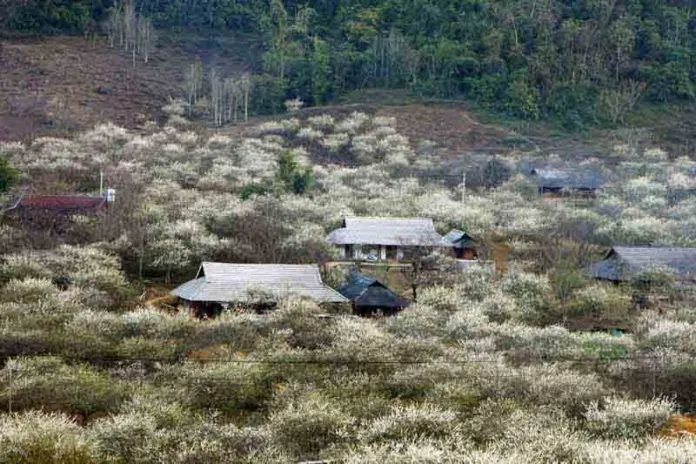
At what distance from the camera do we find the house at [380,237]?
119 ft

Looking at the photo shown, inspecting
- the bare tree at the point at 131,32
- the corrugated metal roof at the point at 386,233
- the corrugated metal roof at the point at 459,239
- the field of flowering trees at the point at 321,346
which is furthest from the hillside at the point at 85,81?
the corrugated metal roof at the point at 459,239

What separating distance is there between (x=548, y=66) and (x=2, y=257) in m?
54.2

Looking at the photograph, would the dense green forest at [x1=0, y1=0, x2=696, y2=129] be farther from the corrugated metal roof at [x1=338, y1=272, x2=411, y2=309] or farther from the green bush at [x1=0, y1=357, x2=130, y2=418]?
the green bush at [x1=0, y1=357, x2=130, y2=418]

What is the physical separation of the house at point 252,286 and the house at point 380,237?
8.18 meters

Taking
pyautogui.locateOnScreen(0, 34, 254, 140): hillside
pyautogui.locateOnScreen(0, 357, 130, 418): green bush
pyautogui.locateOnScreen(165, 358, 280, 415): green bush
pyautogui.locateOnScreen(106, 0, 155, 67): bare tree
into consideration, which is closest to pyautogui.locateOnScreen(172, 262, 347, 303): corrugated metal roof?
pyautogui.locateOnScreen(165, 358, 280, 415): green bush

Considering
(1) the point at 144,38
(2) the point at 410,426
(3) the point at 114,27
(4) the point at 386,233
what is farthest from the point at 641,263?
(3) the point at 114,27

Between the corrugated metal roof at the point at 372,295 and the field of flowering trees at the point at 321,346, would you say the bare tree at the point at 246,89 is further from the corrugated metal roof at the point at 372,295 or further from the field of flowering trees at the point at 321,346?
the corrugated metal roof at the point at 372,295

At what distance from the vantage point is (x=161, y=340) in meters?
21.3

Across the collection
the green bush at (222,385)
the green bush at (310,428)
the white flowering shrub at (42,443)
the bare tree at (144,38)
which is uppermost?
the bare tree at (144,38)

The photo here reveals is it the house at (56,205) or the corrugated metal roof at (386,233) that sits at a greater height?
the house at (56,205)

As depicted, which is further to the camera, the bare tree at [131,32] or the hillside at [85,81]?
the bare tree at [131,32]

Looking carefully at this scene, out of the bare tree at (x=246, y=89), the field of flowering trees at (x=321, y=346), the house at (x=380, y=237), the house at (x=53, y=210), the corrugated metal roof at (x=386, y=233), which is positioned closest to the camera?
the field of flowering trees at (x=321, y=346)

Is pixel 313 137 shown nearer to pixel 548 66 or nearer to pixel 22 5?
pixel 548 66

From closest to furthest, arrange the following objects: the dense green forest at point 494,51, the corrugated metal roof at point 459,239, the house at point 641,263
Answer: the house at point 641,263 → the corrugated metal roof at point 459,239 → the dense green forest at point 494,51
